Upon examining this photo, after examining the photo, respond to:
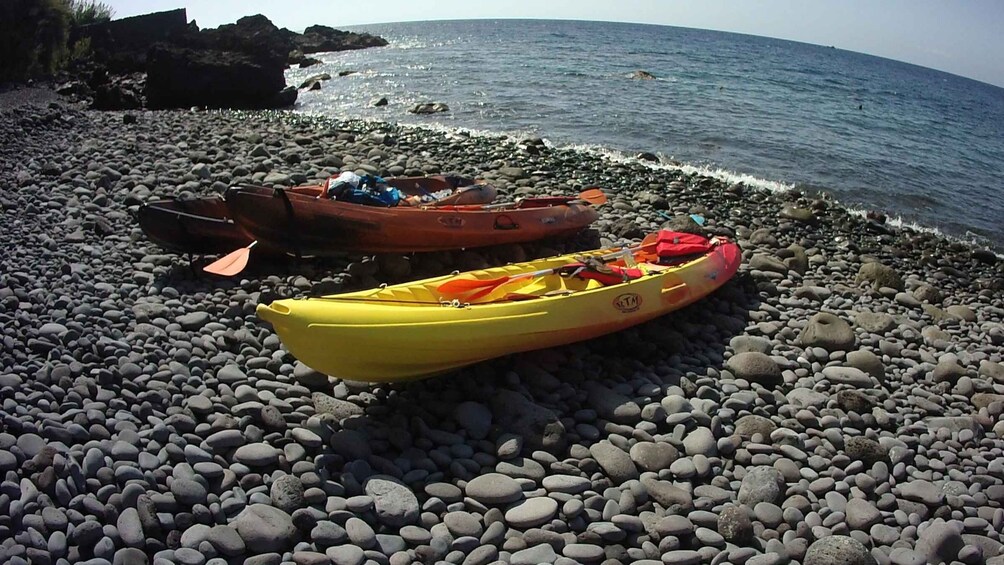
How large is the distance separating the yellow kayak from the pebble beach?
10.4 inches

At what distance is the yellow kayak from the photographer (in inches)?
171

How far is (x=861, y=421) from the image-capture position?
198 inches

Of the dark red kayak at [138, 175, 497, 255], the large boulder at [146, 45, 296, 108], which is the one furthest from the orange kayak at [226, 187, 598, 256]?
the large boulder at [146, 45, 296, 108]

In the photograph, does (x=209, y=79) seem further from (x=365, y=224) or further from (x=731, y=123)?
(x=731, y=123)

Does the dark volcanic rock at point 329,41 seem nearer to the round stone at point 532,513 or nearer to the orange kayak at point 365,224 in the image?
the orange kayak at point 365,224

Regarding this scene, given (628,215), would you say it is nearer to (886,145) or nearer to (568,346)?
(568,346)

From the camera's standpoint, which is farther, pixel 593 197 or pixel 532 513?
pixel 593 197

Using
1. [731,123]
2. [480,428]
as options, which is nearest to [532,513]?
[480,428]

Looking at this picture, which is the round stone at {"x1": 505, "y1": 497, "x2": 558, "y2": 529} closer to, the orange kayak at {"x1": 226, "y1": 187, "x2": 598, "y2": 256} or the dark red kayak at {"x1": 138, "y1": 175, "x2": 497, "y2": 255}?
the orange kayak at {"x1": 226, "y1": 187, "x2": 598, "y2": 256}

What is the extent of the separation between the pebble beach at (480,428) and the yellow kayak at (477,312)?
263mm

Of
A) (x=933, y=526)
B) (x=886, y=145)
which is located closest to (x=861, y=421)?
(x=933, y=526)

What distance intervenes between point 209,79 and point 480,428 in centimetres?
1770

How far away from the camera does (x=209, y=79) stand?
60.9ft

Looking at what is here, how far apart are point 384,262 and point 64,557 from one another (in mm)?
4104
